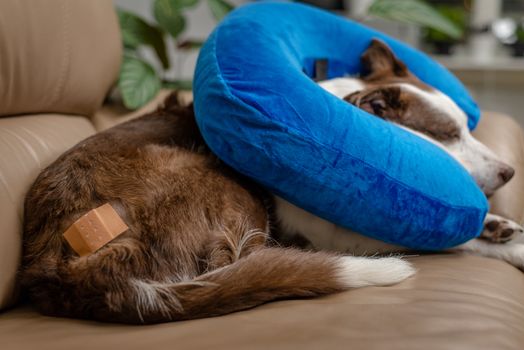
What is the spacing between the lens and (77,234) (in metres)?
1.24

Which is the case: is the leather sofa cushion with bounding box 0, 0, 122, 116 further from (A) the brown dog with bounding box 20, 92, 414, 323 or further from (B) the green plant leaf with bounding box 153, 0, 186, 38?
(B) the green plant leaf with bounding box 153, 0, 186, 38

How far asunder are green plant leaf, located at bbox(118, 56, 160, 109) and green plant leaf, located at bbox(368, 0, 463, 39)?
1065mm

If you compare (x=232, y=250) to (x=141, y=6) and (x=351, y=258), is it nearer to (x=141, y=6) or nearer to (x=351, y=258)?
(x=351, y=258)

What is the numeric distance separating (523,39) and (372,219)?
3207 millimetres

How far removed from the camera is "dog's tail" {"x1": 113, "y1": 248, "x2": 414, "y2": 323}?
3.81 feet

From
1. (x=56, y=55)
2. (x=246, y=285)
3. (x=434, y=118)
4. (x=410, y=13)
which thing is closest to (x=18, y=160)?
(x=56, y=55)

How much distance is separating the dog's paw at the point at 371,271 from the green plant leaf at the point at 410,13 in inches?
65.1

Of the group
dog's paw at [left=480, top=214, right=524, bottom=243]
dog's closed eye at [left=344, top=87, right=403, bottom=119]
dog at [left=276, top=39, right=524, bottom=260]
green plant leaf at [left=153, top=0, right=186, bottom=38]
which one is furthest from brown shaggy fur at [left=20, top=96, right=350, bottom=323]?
green plant leaf at [left=153, top=0, right=186, bottom=38]

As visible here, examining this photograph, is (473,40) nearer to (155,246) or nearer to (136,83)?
(136,83)

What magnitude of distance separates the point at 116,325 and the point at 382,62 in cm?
124

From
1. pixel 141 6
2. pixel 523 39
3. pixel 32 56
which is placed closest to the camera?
pixel 32 56

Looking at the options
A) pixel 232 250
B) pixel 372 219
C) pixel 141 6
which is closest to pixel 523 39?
pixel 141 6

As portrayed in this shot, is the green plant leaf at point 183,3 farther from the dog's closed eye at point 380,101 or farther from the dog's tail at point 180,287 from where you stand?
the dog's tail at point 180,287

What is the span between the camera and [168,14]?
268cm
